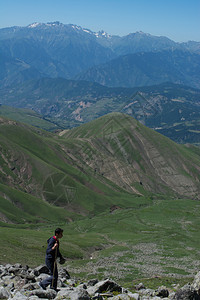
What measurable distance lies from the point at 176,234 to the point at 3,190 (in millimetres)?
83062

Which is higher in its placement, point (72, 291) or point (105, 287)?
point (72, 291)

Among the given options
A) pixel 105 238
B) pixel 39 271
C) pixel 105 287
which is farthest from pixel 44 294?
pixel 105 238

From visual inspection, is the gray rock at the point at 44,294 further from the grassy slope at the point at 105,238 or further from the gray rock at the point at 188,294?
the grassy slope at the point at 105,238

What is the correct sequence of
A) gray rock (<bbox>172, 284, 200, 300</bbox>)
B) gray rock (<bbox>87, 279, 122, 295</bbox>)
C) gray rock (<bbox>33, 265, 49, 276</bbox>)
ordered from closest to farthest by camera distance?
gray rock (<bbox>172, 284, 200, 300</bbox>), gray rock (<bbox>87, 279, 122, 295</bbox>), gray rock (<bbox>33, 265, 49, 276</bbox>)

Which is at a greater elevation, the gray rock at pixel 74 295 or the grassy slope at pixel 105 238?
the gray rock at pixel 74 295

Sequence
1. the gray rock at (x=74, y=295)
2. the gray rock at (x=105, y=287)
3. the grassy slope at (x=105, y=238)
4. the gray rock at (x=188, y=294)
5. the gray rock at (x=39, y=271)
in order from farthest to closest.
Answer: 1. the grassy slope at (x=105, y=238)
2. the gray rock at (x=39, y=271)
3. the gray rock at (x=105, y=287)
4. the gray rock at (x=188, y=294)
5. the gray rock at (x=74, y=295)

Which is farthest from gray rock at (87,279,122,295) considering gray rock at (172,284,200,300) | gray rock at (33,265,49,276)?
gray rock at (33,265,49,276)

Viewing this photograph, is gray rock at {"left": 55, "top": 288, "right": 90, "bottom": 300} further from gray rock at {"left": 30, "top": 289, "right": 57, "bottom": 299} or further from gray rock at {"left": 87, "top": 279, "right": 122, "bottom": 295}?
gray rock at {"left": 87, "top": 279, "right": 122, "bottom": 295}

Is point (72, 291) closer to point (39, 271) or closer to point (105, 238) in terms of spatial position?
point (39, 271)

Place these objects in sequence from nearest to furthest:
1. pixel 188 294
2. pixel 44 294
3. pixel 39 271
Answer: pixel 188 294
pixel 44 294
pixel 39 271

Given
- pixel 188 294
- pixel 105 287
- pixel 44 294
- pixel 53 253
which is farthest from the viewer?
pixel 105 287

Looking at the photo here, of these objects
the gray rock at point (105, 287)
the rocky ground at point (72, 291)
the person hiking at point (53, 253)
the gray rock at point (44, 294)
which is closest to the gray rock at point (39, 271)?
the rocky ground at point (72, 291)

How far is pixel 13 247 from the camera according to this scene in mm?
79750

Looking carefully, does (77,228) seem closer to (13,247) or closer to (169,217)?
(169,217)
